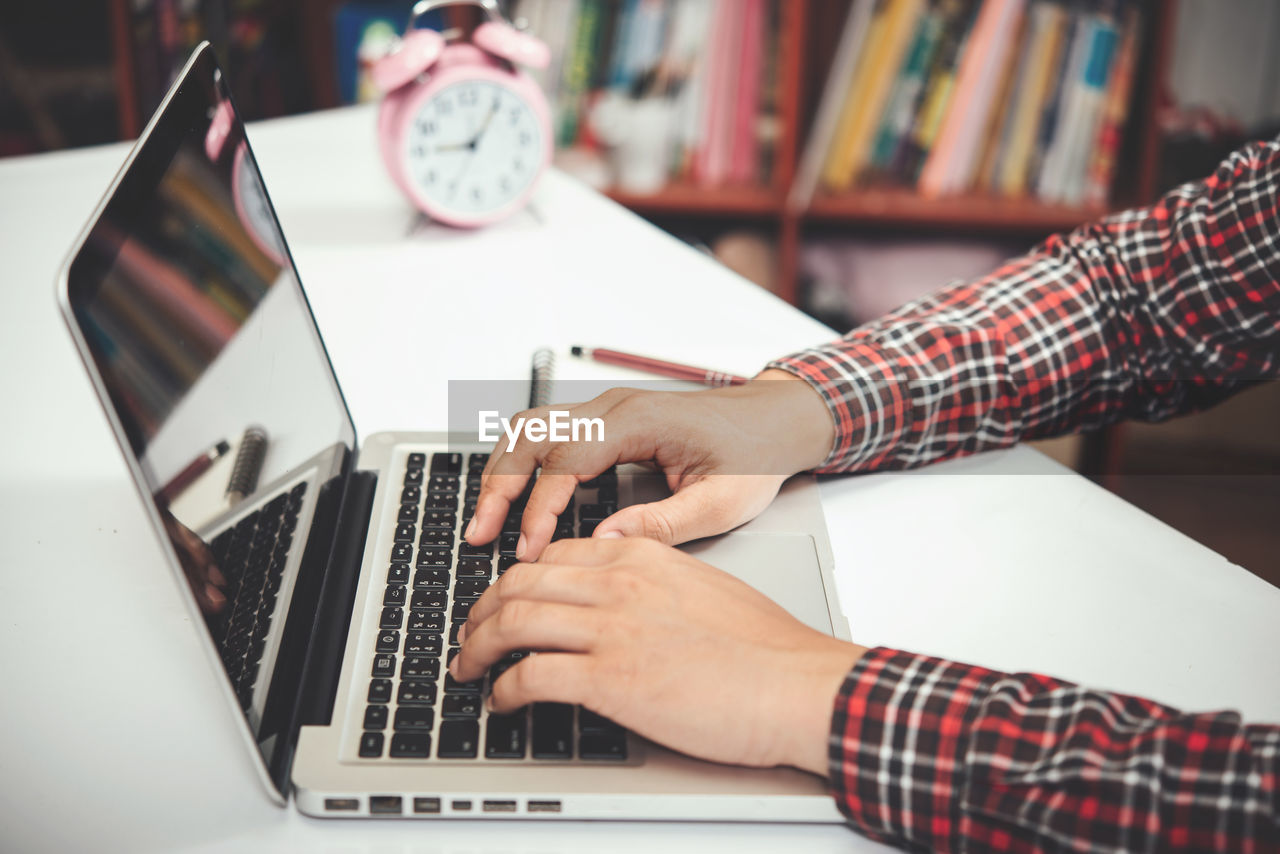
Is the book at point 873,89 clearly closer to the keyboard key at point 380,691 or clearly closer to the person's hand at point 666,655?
the person's hand at point 666,655

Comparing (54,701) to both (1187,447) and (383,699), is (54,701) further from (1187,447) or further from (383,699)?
(1187,447)

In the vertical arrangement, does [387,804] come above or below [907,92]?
below

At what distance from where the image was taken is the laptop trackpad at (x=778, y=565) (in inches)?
24.6

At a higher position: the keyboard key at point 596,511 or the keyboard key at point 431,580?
the keyboard key at point 596,511

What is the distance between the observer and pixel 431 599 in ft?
2.03

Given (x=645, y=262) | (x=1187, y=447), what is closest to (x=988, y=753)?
(x=645, y=262)

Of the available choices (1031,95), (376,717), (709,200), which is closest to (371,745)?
(376,717)

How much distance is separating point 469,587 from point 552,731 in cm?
13

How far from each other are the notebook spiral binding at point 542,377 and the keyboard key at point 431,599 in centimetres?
22

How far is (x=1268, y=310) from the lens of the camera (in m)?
0.80

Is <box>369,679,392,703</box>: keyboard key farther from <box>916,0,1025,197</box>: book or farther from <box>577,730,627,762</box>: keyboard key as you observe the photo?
<box>916,0,1025,197</box>: book

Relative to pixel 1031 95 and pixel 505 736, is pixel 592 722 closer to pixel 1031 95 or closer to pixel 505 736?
pixel 505 736

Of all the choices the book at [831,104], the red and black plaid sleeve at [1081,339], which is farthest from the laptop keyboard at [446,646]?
the book at [831,104]

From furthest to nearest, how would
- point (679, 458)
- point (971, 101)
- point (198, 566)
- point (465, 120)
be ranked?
point (971, 101) < point (465, 120) < point (679, 458) < point (198, 566)
